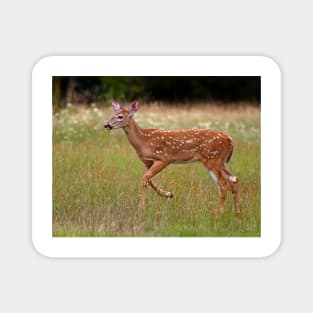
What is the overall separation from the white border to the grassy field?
124 millimetres

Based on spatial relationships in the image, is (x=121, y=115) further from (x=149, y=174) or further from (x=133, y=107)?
(x=149, y=174)

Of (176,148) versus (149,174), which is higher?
(176,148)

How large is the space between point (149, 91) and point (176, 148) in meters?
2.45

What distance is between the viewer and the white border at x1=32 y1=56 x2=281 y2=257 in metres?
7.68

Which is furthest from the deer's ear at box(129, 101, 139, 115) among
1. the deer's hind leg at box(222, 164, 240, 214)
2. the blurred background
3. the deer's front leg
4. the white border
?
the blurred background

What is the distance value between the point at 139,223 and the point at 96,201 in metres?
0.62

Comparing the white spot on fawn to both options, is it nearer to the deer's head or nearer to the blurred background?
the deer's head

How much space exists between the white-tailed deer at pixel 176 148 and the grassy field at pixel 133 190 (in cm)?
15

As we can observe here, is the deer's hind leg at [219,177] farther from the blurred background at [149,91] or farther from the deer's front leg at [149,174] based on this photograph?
the blurred background at [149,91]

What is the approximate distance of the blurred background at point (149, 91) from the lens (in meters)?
10.4
